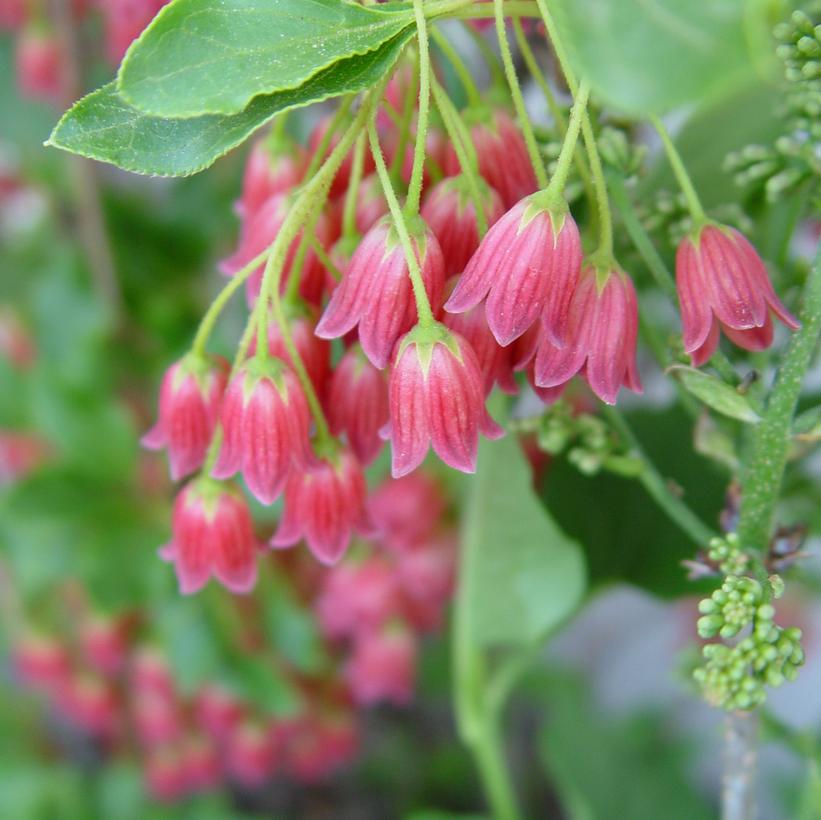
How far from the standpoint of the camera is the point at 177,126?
1.56 feet

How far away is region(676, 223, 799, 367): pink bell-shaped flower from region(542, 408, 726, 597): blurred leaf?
296 millimetres

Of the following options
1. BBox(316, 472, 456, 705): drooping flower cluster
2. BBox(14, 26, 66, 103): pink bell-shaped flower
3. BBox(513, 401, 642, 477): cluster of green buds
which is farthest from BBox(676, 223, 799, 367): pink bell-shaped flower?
BBox(14, 26, 66, 103): pink bell-shaped flower

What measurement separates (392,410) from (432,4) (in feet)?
0.56

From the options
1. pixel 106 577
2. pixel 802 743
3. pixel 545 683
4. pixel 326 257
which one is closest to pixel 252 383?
pixel 326 257

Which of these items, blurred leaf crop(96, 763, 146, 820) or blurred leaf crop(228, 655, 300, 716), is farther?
blurred leaf crop(96, 763, 146, 820)

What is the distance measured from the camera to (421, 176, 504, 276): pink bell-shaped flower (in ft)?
1.62

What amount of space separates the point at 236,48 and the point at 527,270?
15 centimetres

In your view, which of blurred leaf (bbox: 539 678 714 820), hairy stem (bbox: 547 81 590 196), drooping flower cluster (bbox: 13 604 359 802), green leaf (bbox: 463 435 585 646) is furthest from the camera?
drooping flower cluster (bbox: 13 604 359 802)

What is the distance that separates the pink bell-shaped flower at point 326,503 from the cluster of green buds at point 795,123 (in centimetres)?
27

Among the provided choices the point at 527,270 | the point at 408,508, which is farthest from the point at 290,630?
the point at 527,270

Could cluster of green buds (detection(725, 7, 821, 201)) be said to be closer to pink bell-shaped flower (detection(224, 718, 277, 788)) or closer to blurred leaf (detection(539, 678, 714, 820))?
blurred leaf (detection(539, 678, 714, 820))

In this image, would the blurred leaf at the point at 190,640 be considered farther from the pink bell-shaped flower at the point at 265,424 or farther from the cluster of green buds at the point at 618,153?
the cluster of green buds at the point at 618,153

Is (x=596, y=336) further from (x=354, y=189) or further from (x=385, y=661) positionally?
(x=385, y=661)

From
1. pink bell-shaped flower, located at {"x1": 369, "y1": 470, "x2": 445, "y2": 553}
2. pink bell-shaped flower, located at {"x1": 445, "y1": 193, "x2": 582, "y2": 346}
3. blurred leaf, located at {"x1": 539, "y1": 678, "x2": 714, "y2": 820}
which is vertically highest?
pink bell-shaped flower, located at {"x1": 445, "y1": 193, "x2": 582, "y2": 346}
